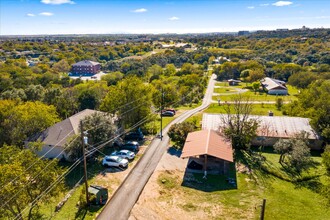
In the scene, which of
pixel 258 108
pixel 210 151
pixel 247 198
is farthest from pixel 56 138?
pixel 258 108

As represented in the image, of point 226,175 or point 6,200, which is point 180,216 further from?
point 6,200

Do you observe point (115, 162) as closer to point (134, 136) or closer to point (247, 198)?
point (134, 136)

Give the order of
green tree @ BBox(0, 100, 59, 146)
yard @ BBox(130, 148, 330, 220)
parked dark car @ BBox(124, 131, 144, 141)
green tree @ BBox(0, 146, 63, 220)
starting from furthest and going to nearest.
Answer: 1. parked dark car @ BBox(124, 131, 144, 141)
2. green tree @ BBox(0, 100, 59, 146)
3. yard @ BBox(130, 148, 330, 220)
4. green tree @ BBox(0, 146, 63, 220)

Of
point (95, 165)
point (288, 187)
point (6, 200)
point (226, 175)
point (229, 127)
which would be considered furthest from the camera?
point (229, 127)

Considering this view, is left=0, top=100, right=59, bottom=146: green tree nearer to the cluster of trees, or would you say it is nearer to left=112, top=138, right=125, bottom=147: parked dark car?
left=112, top=138, right=125, bottom=147: parked dark car

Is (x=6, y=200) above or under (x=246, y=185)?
above

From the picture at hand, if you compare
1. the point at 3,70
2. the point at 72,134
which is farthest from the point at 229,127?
the point at 3,70

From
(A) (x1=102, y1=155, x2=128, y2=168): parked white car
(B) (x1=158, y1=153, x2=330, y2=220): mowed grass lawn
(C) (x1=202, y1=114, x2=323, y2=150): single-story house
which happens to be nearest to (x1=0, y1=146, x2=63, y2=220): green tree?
(A) (x1=102, y1=155, x2=128, y2=168): parked white car
